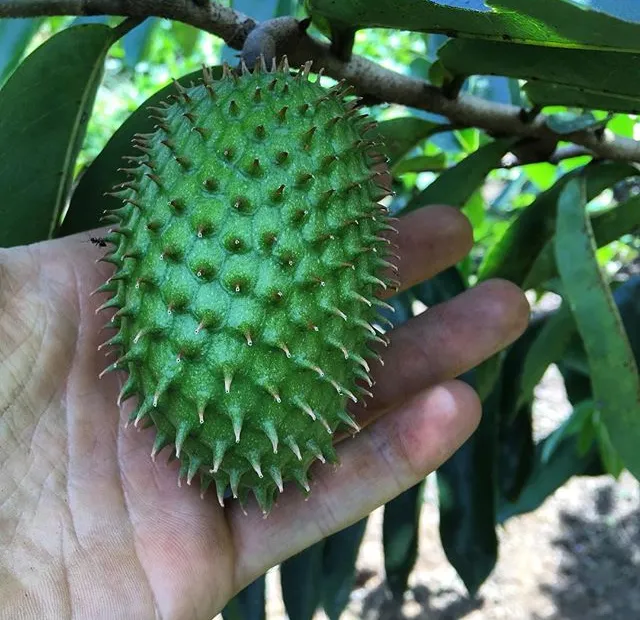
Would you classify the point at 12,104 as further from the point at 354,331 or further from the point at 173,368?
the point at 354,331

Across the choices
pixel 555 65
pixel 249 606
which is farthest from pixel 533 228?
pixel 249 606

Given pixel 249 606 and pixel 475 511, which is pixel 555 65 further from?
pixel 249 606

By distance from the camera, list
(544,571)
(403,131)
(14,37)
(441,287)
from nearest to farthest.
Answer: (403,131)
(14,37)
(441,287)
(544,571)

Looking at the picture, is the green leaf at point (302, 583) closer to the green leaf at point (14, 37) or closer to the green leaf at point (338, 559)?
the green leaf at point (338, 559)

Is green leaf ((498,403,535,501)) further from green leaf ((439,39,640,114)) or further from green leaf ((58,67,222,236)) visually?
green leaf ((58,67,222,236))

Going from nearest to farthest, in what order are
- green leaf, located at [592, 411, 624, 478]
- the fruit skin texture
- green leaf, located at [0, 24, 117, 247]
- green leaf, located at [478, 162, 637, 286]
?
1. the fruit skin texture
2. green leaf, located at [0, 24, 117, 247]
3. green leaf, located at [478, 162, 637, 286]
4. green leaf, located at [592, 411, 624, 478]

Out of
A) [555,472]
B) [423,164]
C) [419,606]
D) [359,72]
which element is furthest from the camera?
[419,606]

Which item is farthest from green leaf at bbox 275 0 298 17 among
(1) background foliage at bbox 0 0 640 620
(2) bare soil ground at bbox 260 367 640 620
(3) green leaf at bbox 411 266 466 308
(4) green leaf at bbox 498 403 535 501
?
(2) bare soil ground at bbox 260 367 640 620
